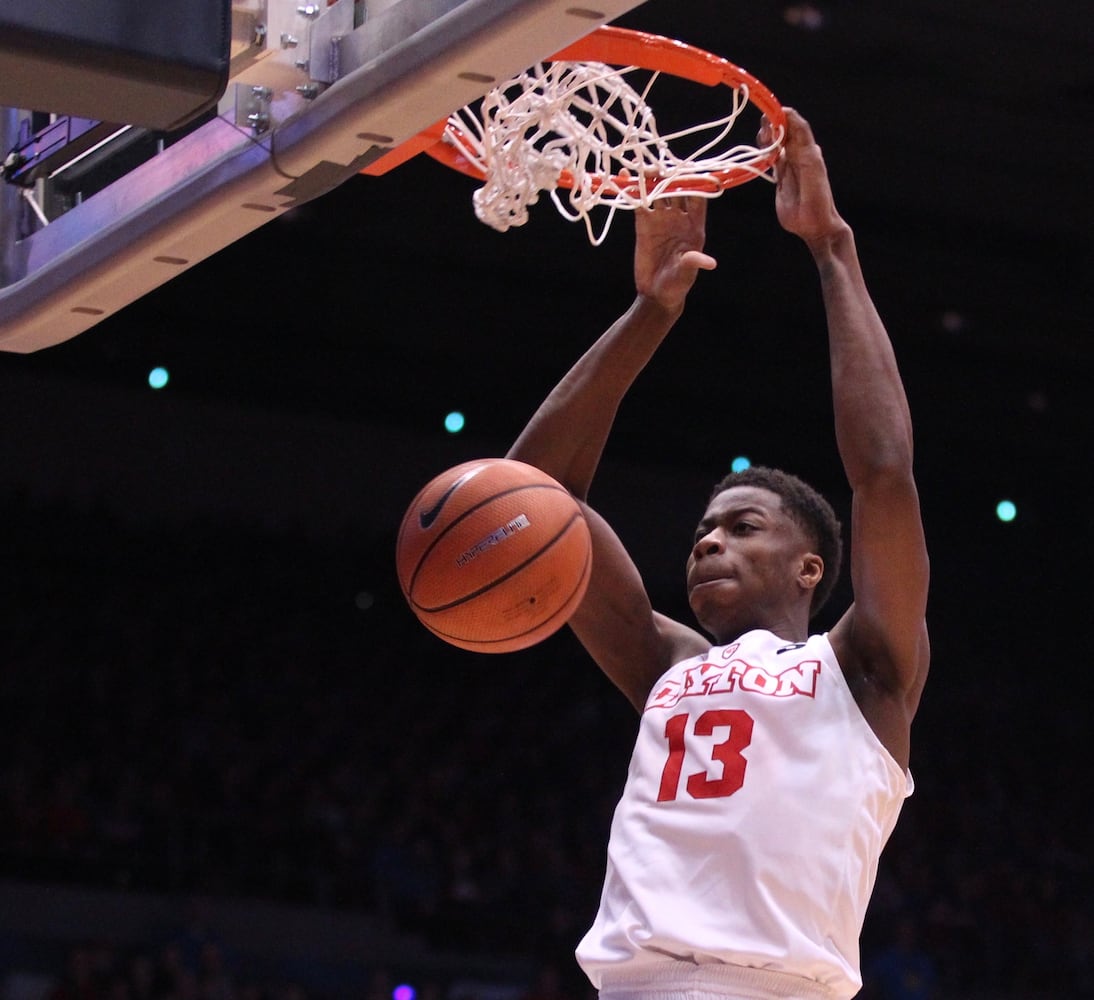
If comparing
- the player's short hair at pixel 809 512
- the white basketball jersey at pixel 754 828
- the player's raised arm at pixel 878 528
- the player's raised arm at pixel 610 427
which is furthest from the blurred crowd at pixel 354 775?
the player's raised arm at pixel 878 528

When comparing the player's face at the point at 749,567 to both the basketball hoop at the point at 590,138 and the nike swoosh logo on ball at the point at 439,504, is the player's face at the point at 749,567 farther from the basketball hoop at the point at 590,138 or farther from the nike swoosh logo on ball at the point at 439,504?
the basketball hoop at the point at 590,138

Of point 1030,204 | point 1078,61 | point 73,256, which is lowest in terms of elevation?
point 1030,204

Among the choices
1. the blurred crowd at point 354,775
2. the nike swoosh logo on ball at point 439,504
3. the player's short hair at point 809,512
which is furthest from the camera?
the blurred crowd at point 354,775

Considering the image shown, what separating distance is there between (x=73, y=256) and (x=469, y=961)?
694 centimetres

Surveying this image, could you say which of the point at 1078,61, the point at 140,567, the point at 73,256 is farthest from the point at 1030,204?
the point at 73,256

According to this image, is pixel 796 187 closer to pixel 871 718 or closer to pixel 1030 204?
pixel 871 718

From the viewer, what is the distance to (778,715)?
9.90ft

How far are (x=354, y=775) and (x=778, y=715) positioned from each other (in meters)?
7.97

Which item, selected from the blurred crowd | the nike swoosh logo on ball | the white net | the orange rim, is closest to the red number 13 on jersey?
the nike swoosh logo on ball

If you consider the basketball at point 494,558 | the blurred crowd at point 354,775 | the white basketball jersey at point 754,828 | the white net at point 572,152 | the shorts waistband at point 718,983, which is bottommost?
the blurred crowd at point 354,775

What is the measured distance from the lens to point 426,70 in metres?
2.52

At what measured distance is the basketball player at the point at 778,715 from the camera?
2877 mm

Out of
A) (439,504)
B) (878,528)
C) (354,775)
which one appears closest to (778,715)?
(878,528)

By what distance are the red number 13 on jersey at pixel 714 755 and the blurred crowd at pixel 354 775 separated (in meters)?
5.67
